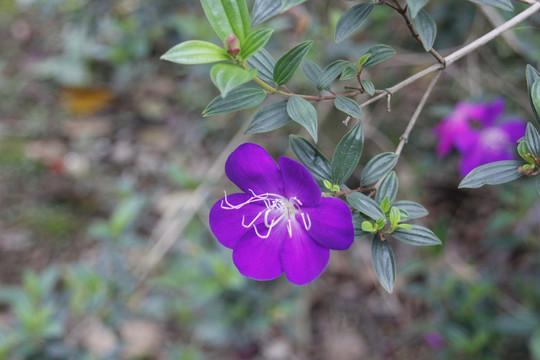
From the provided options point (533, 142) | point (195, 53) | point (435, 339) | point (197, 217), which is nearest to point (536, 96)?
point (533, 142)

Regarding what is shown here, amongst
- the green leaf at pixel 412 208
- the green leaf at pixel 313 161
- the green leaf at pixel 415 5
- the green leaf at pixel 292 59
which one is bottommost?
the green leaf at pixel 412 208

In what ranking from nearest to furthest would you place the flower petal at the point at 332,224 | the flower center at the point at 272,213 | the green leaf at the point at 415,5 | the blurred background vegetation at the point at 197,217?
the green leaf at the point at 415,5 < the flower petal at the point at 332,224 < the flower center at the point at 272,213 < the blurred background vegetation at the point at 197,217

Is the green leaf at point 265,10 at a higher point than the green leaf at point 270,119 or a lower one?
higher

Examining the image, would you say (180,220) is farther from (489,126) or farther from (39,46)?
(39,46)

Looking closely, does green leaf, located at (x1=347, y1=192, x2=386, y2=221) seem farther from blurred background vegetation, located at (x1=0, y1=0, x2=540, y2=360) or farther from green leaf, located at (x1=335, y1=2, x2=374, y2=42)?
blurred background vegetation, located at (x1=0, y1=0, x2=540, y2=360)

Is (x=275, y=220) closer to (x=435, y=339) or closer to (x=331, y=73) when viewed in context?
(x=331, y=73)

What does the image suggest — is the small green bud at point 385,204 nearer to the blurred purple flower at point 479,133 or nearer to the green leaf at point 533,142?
the green leaf at point 533,142

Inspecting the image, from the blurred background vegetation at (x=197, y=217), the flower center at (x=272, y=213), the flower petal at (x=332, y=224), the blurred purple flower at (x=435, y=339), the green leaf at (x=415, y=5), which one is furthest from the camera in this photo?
the blurred purple flower at (x=435, y=339)

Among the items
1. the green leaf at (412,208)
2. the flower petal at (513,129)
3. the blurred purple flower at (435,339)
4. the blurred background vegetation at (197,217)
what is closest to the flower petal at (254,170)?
the green leaf at (412,208)

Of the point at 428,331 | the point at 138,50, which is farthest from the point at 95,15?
the point at 428,331
